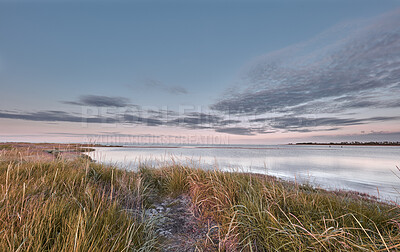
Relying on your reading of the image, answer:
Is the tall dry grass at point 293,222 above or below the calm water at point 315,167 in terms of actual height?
above

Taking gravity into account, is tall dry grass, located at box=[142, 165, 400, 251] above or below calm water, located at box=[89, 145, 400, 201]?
above

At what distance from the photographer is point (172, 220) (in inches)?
139

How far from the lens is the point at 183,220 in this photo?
3570mm

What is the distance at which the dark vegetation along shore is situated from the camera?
1.89m

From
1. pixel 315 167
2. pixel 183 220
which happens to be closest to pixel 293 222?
pixel 183 220

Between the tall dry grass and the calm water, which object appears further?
the calm water

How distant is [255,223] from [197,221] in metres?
1.26

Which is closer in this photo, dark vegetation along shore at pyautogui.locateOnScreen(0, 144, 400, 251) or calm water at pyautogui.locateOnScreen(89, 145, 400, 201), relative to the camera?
dark vegetation along shore at pyautogui.locateOnScreen(0, 144, 400, 251)

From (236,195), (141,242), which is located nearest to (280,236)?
(236,195)

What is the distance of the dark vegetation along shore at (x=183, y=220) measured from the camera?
189 cm

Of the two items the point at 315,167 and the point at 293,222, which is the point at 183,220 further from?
the point at 315,167

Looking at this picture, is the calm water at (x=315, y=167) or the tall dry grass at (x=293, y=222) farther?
the calm water at (x=315, y=167)

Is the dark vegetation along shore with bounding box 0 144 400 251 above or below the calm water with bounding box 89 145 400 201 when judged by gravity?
above

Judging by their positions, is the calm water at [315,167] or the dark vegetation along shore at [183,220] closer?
the dark vegetation along shore at [183,220]
